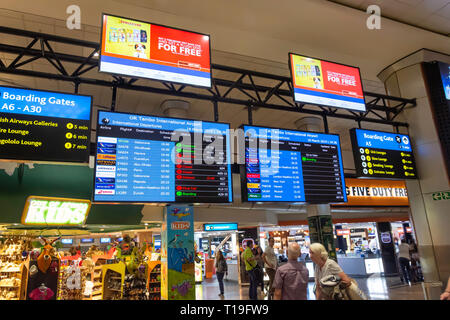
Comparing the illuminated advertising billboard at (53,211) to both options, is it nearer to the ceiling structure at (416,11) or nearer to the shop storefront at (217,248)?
the ceiling structure at (416,11)

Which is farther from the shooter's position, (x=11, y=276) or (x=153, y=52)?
(x=11, y=276)

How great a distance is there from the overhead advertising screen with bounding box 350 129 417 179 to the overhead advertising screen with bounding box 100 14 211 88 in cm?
289

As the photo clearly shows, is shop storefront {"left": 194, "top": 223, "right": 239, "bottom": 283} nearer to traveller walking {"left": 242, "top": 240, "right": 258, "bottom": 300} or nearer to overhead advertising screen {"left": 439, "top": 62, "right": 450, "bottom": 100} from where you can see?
traveller walking {"left": 242, "top": 240, "right": 258, "bottom": 300}

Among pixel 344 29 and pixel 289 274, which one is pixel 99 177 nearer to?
pixel 289 274

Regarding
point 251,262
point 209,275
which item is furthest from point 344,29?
point 209,275

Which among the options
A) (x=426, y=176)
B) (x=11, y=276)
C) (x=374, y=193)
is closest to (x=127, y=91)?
(x=11, y=276)

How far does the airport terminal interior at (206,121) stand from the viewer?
12.6 ft

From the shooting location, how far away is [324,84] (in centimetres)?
517

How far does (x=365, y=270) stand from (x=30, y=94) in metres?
14.7

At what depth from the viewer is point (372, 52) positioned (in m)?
6.14

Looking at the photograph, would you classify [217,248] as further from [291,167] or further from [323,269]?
[323,269]

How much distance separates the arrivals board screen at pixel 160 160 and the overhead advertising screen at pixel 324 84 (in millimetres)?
1450

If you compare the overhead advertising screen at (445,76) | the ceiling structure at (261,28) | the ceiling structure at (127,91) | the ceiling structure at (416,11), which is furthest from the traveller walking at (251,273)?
the ceiling structure at (416,11)

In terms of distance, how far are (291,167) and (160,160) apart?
1.98 meters
